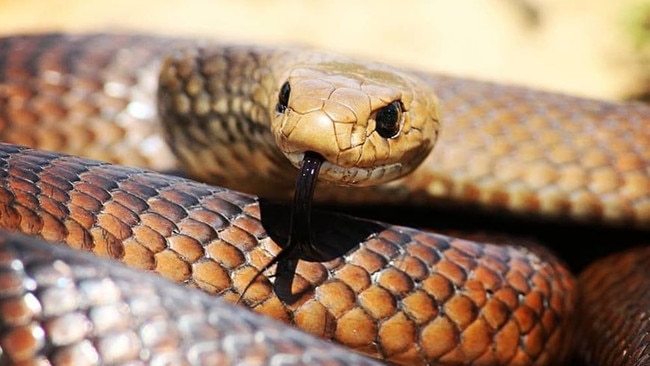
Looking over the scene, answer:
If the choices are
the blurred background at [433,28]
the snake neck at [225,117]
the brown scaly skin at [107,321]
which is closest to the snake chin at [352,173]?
the snake neck at [225,117]

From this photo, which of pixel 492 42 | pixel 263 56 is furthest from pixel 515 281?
pixel 492 42

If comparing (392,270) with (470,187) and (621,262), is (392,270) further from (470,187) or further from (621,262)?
(621,262)

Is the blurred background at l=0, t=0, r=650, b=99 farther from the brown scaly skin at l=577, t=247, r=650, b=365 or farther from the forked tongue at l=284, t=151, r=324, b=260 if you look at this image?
the forked tongue at l=284, t=151, r=324, b=260

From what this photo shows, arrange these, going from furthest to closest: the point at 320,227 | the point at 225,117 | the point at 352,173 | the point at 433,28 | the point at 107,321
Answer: the point at 433,28, the point at 225,117, the point at 320,227, the point at 352,173, the point at 107,321

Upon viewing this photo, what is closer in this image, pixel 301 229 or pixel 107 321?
pixel 107 321

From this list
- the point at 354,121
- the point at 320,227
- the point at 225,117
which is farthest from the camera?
the point at 225,117

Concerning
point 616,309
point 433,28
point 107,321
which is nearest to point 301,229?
point 107,321

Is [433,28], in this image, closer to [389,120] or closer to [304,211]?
[389,120]
